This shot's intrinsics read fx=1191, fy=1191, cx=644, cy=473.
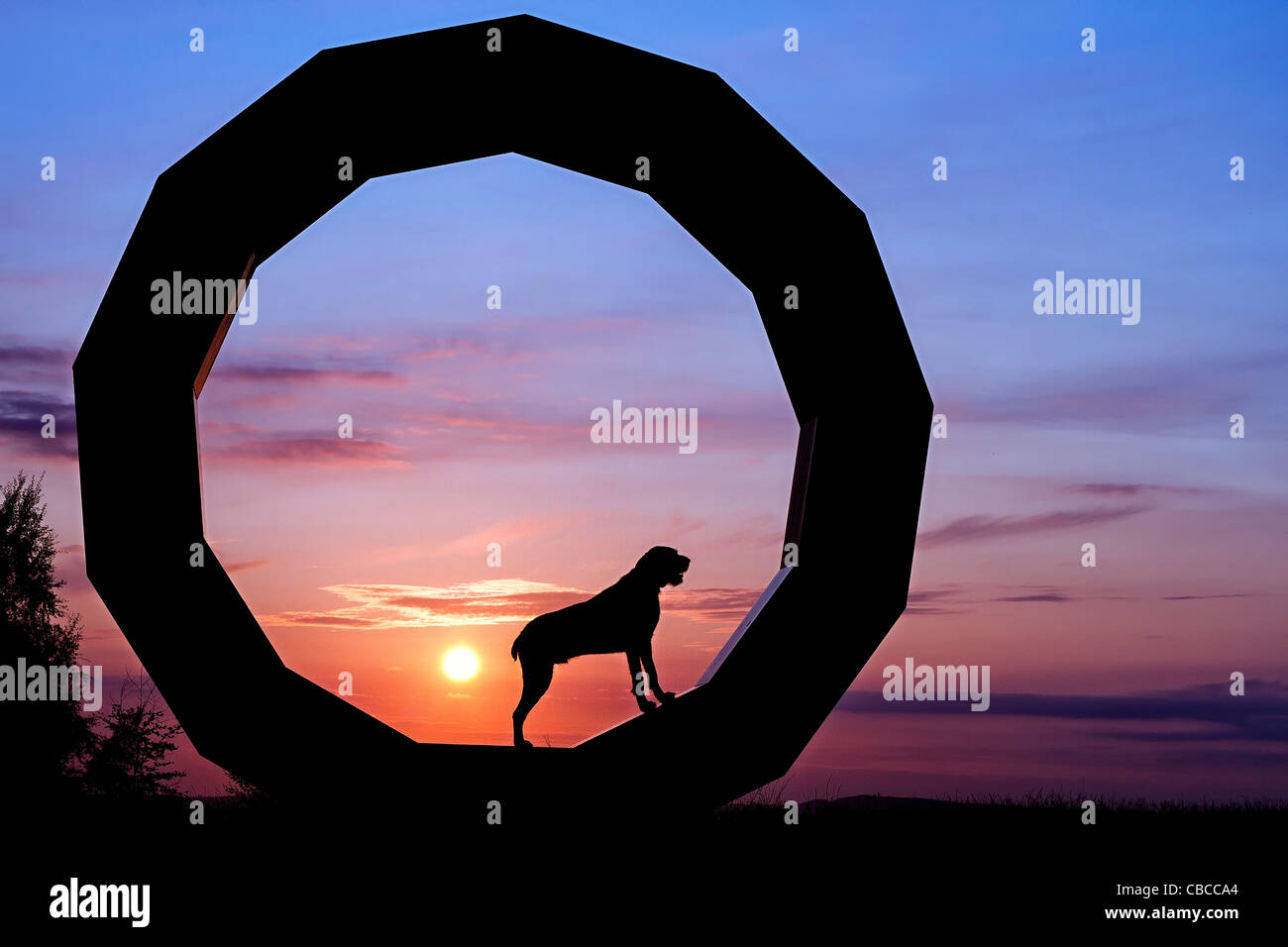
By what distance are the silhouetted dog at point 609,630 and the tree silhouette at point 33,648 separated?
12.8 metres

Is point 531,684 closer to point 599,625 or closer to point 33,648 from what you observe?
Result: point 599,625

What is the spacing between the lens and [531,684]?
8992 mm

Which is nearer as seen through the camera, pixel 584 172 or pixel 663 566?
pixel 663 566

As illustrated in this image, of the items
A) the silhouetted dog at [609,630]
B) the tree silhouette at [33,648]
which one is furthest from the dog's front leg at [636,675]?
the tree silhouette at [33,648]

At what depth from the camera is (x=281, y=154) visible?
29.4 ft

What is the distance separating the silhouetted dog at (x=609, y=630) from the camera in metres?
8.84

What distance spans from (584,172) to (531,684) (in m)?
4.00

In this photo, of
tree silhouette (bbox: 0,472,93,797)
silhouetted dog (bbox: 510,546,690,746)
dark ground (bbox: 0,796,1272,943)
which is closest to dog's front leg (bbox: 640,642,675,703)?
silhouetted dog (bbox: 510,546,690,746)

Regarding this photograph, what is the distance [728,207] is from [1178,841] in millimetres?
6310

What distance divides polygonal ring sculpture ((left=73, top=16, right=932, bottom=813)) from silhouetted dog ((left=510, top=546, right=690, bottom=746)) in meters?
0.49
